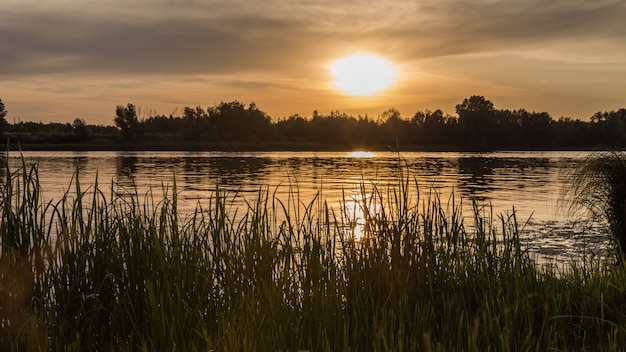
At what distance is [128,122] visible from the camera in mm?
172000

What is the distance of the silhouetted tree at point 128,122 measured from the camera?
6698 inches

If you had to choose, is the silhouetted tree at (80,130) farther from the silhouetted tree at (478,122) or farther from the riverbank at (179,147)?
the silhouetted tree at (478,122)

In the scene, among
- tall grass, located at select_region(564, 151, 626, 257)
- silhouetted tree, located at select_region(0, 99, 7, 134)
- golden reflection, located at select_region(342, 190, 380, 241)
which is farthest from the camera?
silhouetted tree, located at select_region(0, 99, 7, 134)

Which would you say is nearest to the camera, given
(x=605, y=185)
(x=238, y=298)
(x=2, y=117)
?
(x=238, y=298)

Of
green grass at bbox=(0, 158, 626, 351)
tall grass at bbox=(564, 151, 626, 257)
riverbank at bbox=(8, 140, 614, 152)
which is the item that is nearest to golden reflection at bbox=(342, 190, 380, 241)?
green grass at bbox=(0, 158, 626, 351)

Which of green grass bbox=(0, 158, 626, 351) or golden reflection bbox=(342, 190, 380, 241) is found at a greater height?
golden reflection bbox=(342, 190, 380, 241)

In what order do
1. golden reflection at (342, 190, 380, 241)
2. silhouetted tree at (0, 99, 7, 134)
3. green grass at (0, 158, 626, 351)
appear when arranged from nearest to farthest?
green grass at (0, 158, 626, 351) < golden reflection at (342, 190, 380, 241) < silhouetted tree at (0, 99, 7, 134)

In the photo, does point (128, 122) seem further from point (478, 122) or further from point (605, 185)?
point (605, 185)

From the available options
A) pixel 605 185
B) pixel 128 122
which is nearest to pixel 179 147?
pixel 128 122

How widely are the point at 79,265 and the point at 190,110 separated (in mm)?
181428

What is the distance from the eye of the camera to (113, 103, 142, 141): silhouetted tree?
170125mm

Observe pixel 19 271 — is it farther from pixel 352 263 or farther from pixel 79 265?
pixel 352 263

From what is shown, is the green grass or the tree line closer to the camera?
the green grass

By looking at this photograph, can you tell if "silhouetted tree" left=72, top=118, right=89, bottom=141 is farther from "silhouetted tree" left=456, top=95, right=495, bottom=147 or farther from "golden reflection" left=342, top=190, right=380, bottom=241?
"golden reflection" left=342, top=190, right=380, bottom=241
